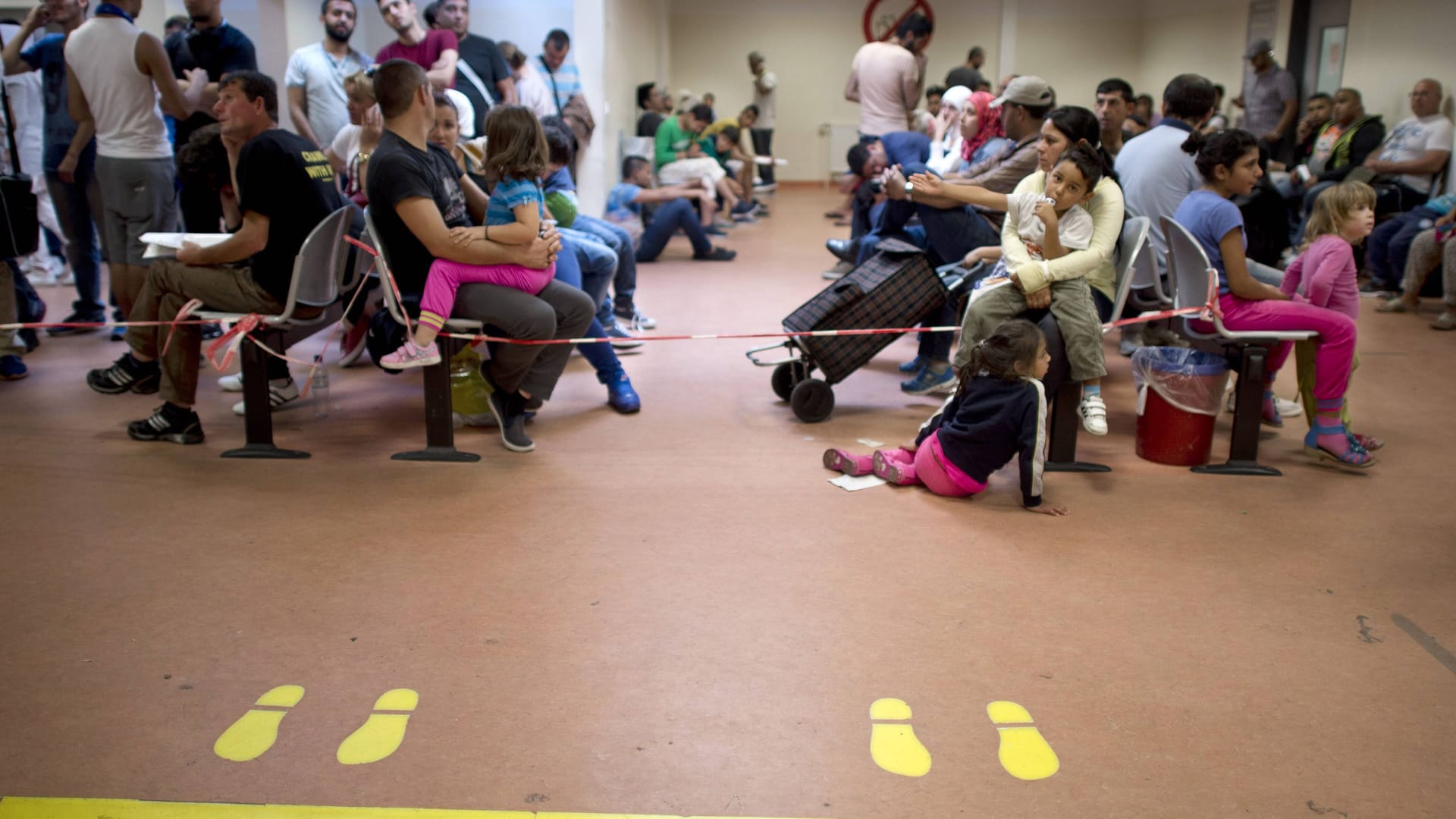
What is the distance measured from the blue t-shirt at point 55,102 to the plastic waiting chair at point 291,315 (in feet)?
7.72

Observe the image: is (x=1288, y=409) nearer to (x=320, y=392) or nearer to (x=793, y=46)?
(x=320, y=392)

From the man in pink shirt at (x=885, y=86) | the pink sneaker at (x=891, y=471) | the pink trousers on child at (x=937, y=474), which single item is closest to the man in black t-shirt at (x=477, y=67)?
the man in pink shirt at (x=885, y=86)

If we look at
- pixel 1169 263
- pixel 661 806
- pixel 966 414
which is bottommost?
pixel 661 806

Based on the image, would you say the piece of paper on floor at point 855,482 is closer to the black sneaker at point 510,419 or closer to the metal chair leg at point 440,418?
the black sneaker at point 510,419

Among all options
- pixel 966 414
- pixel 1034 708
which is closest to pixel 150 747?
pixel 1034 708

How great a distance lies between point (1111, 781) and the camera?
7.14ft

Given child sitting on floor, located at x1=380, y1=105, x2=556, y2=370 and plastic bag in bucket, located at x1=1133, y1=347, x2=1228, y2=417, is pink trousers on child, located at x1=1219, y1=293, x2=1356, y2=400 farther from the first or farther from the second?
child sitting on floor, located at x1=380, y1=105, x2=556, y2=370

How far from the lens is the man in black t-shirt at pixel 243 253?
3990mm

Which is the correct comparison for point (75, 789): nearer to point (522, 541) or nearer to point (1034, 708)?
point (522, 541)

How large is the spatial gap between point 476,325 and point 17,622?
1.70 metres

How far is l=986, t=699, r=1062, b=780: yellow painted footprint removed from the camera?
221cm

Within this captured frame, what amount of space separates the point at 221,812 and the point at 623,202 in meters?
7.75

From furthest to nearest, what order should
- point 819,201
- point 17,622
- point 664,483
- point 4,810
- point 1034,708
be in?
point 819,201 < point 664,483 < point 17,622 < point 1034,708 < point 4,810

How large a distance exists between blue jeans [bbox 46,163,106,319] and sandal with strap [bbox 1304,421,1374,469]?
18.3 ft
